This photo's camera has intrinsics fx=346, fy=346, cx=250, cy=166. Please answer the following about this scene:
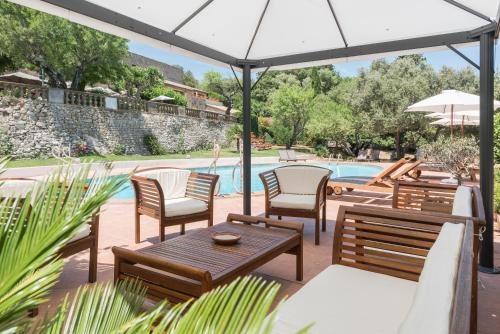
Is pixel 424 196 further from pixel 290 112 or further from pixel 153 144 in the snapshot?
pixel 290 112

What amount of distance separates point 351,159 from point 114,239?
1947cm

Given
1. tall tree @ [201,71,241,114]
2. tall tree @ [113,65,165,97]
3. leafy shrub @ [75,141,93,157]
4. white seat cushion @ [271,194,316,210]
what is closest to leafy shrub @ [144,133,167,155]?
leafy shrub @ [75,141,93,157]

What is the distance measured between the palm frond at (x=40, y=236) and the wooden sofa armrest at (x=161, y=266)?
1172 millimetres

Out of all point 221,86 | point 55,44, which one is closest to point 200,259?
point 55,44

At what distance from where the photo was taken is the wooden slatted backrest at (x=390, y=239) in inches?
88.6

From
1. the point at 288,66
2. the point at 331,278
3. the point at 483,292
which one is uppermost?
the point at 288,66

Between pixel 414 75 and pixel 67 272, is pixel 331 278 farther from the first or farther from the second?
pixel 414 75

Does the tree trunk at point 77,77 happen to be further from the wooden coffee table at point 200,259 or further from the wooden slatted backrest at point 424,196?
the wooden slatted backrest at point 424,196

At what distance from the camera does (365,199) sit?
296 inches

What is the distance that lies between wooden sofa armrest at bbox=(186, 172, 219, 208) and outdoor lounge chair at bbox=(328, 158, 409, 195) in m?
3.83

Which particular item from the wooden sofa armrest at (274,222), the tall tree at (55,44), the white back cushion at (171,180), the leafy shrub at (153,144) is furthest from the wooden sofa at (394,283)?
the tall tree at (55,44)

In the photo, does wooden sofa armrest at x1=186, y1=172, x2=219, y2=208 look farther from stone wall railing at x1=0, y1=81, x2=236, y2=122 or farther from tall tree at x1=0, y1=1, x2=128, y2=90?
tall tree at x1=0, y1=1, x2=128, y2=90

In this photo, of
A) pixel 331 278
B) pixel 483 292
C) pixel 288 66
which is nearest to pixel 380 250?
pixel 331 278

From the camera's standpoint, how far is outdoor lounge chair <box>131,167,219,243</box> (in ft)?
13.5
